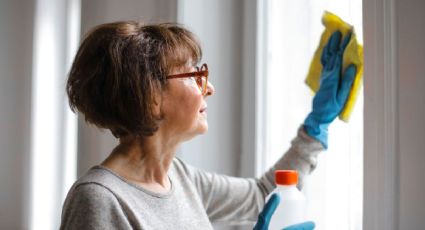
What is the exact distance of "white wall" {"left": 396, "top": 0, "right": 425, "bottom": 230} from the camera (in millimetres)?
929

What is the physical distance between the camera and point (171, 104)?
3.52ft

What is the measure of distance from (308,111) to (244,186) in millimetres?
266

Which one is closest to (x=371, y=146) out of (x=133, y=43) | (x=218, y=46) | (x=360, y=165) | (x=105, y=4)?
(x=360, y=165)

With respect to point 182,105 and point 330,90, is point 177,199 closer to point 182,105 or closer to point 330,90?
point 182,105

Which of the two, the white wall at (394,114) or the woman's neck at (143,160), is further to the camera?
the woman's neck at (143,160)

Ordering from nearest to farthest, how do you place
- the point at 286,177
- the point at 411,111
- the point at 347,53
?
the point at 411,111 → the point at 286,177 → the point at 347,53

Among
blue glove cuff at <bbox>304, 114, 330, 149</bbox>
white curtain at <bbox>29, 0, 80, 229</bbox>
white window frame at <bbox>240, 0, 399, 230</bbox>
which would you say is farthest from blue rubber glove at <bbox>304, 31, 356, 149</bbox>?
white curtain at <bbox>29, 0, 80, 229</bbox>

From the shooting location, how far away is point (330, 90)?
1.20m

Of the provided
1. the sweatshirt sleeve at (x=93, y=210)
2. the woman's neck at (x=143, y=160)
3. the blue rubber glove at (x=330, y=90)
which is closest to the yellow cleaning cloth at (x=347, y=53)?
the blue rubber glove at (x=330, y=90)

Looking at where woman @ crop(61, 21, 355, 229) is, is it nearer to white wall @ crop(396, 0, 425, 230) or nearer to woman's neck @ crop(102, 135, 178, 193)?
woman's neck @ crop(102, 135, 178, 193)

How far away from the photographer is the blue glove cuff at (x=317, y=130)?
122 centimetres

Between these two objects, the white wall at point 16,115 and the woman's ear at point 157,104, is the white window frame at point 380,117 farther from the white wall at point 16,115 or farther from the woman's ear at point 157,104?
the white wall at point 16,115

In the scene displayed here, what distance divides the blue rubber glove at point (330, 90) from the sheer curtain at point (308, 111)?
0.16 feet

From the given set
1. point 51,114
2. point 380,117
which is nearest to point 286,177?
point 380,117
